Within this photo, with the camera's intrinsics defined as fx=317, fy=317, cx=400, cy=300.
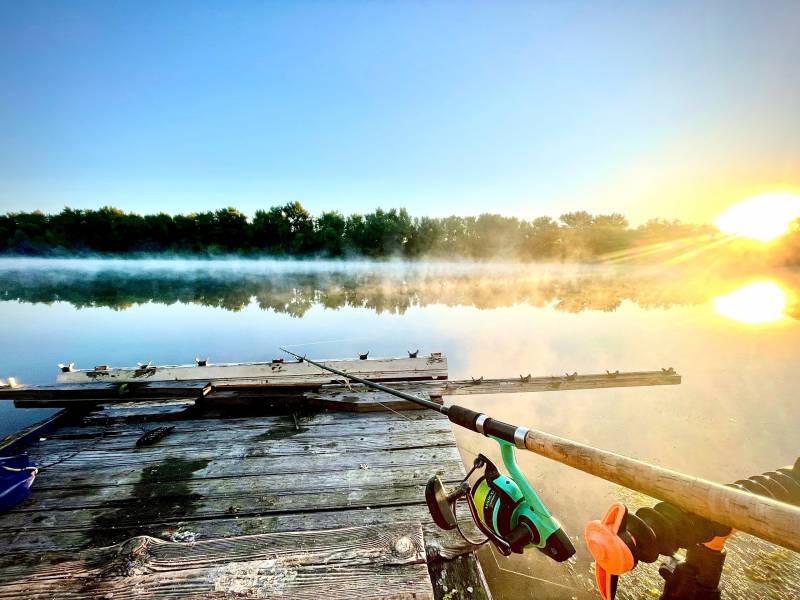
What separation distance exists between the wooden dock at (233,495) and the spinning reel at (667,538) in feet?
4.41

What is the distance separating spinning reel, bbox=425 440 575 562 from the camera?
4.84 feet

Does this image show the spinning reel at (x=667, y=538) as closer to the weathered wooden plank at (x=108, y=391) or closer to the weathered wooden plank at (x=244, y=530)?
the weathered wooden plank at (x=244, y=530)

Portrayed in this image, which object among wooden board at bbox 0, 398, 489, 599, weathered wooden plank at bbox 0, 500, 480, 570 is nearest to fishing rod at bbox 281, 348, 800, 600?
wooden board at bbox 0, 398, 489, 599

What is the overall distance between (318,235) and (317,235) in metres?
0.20

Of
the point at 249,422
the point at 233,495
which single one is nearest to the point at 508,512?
the point at 233,495

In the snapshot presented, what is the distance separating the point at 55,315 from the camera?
55.5 feet

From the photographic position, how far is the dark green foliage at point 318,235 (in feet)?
198

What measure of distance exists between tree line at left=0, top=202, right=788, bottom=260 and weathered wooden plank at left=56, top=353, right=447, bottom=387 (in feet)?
186

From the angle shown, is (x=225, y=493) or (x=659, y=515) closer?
(x=659, y=515)

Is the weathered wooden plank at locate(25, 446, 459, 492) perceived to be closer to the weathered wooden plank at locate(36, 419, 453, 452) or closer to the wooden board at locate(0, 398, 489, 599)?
the wooden board at locate(0, 398, 489, 599)

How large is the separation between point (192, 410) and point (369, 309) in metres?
14.3

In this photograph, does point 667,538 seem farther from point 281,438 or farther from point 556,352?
point 556,352

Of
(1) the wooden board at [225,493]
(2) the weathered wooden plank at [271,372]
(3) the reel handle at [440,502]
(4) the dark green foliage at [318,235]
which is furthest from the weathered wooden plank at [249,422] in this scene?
(4) the dark green foliage at [318,235]

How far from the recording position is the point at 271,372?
5516mm
